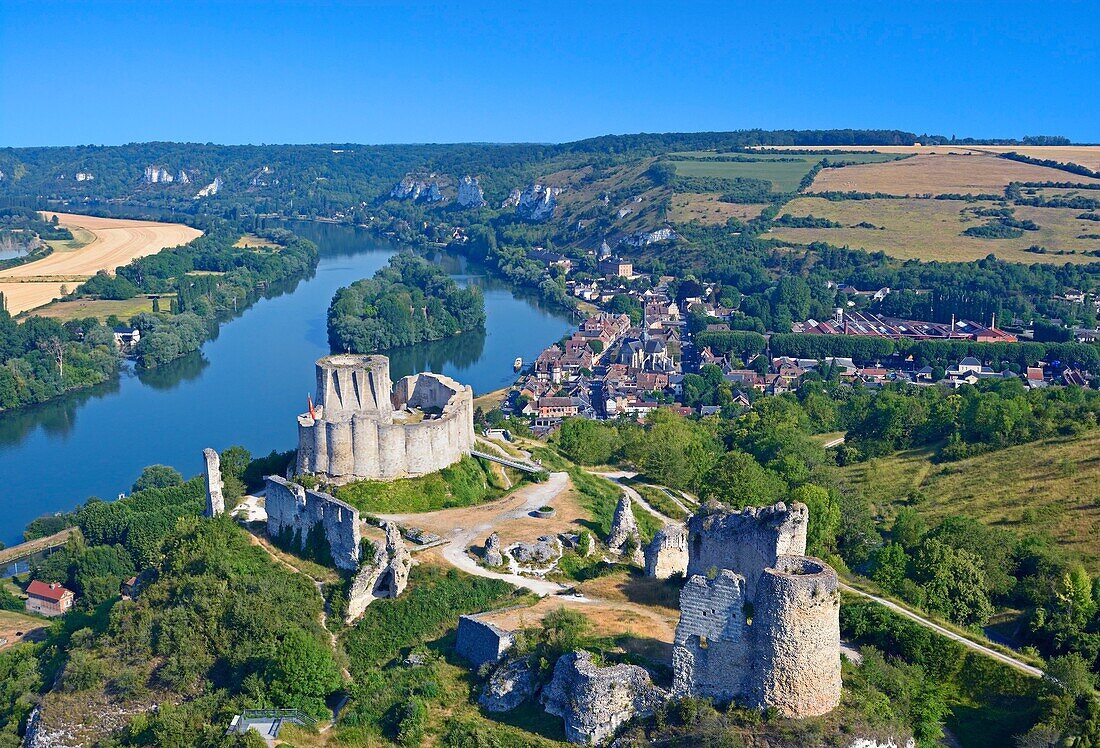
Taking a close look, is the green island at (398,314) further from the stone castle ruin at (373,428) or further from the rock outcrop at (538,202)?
the rock outcrop at (538,202)

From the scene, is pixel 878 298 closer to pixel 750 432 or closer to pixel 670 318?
pixel 670 318

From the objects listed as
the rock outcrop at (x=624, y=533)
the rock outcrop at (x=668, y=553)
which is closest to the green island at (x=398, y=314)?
the rock outcrop at (x=624, y=533)

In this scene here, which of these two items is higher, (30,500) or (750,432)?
(750,432)

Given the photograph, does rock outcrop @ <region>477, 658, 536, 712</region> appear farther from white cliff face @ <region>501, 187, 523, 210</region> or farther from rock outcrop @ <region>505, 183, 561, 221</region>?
white cliff face @ <region>501, 187, 523, 210</region>

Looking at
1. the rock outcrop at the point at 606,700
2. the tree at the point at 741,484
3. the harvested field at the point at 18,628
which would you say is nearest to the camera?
the rock outcrop at the point at 606,700

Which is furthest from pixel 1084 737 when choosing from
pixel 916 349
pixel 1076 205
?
pixel 1076 205

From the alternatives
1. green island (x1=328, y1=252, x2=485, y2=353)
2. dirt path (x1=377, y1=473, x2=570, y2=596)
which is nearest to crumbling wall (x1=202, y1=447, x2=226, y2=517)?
dirt path (x1=377, y1=473, x2=570, y2=596)

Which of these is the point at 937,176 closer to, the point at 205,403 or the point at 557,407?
the point at 557,407

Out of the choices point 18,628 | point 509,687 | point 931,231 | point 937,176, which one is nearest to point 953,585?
point 509,687
